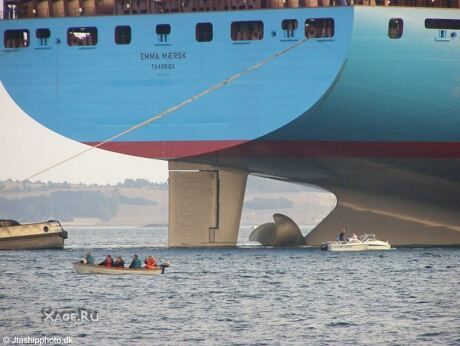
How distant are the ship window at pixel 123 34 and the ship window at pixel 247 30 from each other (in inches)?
184

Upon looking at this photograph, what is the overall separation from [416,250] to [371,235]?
2646 mm

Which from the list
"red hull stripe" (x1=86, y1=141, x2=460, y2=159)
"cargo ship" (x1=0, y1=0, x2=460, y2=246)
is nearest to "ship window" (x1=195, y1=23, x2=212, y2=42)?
"cargo ship" (x1=0, y1=0, x2=460, y2=246)

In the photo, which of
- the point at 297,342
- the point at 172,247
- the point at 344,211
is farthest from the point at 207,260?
the point at 297,342

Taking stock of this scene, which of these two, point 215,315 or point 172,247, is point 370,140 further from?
point 215,315

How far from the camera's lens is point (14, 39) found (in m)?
74.9

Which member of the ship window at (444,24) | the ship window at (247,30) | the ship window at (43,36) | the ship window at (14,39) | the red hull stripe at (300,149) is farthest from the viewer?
the ship window at (14,39)

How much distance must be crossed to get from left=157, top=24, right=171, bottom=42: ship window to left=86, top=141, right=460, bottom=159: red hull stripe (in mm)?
4482

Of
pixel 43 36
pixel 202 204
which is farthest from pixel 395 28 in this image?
pixel 43 36

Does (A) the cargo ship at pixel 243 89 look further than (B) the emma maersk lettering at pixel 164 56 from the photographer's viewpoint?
No

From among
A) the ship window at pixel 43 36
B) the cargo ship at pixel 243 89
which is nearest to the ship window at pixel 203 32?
the cargo ship at pixel 243 89

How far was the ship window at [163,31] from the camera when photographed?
240 ft

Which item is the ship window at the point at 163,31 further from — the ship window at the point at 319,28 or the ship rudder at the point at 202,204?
the ship window at the point at 319,28

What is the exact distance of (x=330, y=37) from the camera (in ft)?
231

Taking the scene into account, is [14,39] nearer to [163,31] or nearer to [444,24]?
[163,31]
